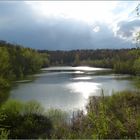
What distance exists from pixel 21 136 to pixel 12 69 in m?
58.2

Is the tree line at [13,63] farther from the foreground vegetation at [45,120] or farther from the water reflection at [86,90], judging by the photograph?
the foreground vegetation at [45,120]

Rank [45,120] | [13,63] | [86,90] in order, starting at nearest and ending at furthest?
[45,120] < [86,90] < [13,63]

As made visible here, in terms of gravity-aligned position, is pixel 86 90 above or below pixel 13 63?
below

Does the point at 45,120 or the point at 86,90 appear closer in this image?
the point at 45,120

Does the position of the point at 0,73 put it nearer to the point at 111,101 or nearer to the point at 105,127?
the point at 111,101

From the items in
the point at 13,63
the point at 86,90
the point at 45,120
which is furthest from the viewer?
the point at 13,63

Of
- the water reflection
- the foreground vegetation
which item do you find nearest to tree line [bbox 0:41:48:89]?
the water reflection

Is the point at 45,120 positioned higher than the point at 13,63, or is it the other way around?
the point at 13,63

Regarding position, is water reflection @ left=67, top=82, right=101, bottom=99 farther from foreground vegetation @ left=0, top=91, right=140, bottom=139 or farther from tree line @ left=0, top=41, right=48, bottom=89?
foreground vegetation @ left=0, top=91, right=140, bottom=139

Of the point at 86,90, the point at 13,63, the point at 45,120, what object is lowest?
the point at 45,120

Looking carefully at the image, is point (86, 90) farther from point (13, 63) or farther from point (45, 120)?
point (13, 63)

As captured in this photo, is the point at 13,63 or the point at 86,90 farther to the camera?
the point at 13,63

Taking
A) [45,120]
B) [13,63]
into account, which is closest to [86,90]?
[45,120]

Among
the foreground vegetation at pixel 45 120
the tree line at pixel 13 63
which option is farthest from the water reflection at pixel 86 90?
the foreground vegetation at pixel 45 120
